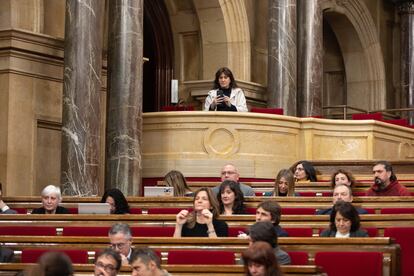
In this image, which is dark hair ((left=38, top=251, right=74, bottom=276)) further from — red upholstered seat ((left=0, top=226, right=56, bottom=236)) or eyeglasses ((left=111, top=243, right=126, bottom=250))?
red upholstered seat ((left=0, top=226, right=56, bottom=236))

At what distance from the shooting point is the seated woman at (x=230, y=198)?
9.47m

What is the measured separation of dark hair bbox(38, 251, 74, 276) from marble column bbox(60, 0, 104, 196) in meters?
7.68

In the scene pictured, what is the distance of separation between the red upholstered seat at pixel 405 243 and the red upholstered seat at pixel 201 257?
1.41 metres

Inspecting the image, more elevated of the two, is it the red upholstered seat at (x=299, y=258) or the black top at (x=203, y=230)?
the black top at (x=203, y=230)

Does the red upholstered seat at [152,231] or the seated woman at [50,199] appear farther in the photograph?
the seated woman at [50,199]

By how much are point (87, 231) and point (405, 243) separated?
2476 millimetres

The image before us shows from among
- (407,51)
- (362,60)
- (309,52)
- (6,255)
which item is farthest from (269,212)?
(407,51)

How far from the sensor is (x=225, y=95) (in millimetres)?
13984

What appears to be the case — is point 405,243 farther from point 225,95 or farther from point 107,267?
point 225,95

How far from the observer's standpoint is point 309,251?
756 centimetres

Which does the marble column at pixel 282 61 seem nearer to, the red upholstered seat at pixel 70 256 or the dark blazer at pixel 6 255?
the red upholstered seat at pixel 70 256

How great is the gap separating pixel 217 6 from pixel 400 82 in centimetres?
718

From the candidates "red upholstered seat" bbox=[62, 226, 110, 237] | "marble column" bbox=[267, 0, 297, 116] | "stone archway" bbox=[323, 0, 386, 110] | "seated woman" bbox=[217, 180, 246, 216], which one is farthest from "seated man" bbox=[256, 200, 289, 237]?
"stone archway" bbox=[323, 0, 386, 110]

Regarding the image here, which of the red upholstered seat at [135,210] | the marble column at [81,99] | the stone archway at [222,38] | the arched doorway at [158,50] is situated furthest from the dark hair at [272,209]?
the arched doorway at [158,50]
